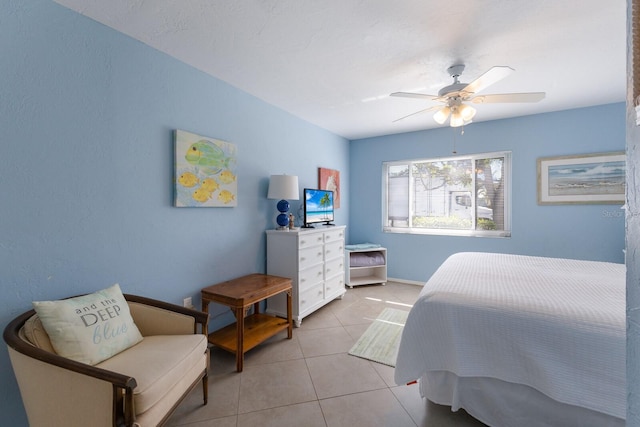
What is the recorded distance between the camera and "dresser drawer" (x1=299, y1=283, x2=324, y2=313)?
2947 mm

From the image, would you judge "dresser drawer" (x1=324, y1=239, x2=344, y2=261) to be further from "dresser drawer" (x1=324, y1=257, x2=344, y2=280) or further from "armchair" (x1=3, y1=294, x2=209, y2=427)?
"armchair" (x1=3, y1=294, x2=209, y2=427)

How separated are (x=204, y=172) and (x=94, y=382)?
1.63 metres

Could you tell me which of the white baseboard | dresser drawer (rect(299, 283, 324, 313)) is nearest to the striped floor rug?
dresser drawer (rect(299, 283, 324, 313))

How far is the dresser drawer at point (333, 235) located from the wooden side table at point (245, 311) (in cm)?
91

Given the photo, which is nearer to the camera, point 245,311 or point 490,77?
point 490,77

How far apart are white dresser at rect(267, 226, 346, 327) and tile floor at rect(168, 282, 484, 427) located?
1.16 feet

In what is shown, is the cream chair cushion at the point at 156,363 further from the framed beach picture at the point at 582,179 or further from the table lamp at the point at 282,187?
the framed beach picture at the point at 582,179

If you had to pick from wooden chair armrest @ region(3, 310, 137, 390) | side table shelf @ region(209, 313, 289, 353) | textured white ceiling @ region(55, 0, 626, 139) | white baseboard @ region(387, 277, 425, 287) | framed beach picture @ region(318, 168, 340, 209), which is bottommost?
white baseboard @ region(387, 277, 425, 287)

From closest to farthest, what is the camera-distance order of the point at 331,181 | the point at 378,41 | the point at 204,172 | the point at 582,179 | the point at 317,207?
the point at 378,41 < the point at 204,172 < the point at 582,179 < the point at 317,207 < the point at 331,181

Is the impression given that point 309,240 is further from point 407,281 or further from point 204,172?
point 407,281

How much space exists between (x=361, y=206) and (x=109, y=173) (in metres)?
3.70

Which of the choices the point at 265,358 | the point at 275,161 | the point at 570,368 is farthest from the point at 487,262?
the point at 275,161

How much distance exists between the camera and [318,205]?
369 centimetres

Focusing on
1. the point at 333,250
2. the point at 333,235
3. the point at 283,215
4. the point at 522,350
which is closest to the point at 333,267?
the point at 333,250
